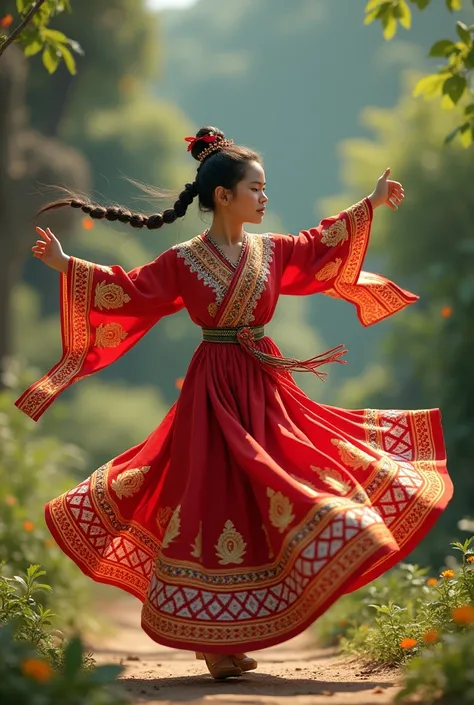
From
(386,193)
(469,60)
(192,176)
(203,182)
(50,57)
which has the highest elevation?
(192,176)

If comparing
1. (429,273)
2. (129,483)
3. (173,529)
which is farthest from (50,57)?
(429,273)

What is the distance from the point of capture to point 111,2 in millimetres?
14539

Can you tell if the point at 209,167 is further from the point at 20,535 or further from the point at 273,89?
the point at 273,89

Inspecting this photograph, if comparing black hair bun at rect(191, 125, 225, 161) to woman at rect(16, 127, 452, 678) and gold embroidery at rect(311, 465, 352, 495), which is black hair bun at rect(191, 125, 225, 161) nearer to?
woman at rect(16, 127, 452, 678)

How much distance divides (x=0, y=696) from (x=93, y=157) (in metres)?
19.4

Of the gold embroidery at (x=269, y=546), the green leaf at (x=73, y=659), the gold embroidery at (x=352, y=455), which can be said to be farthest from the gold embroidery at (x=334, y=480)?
the green leaf at (x=73, y=659)

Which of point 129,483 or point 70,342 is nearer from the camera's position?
point 129,483

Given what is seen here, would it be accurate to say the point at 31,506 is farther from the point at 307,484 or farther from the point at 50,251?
the point at 307,484

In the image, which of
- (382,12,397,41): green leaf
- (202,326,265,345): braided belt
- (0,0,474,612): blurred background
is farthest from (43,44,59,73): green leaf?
(202,326,265,345): braided belt

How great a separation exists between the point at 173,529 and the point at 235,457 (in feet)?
1.13

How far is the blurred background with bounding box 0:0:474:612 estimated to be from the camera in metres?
8.20

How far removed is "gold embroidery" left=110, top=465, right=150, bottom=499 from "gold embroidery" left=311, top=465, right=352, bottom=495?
70 centimetres

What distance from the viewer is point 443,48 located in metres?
4.50


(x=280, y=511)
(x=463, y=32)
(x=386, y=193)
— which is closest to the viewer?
(x=280, y=511)
